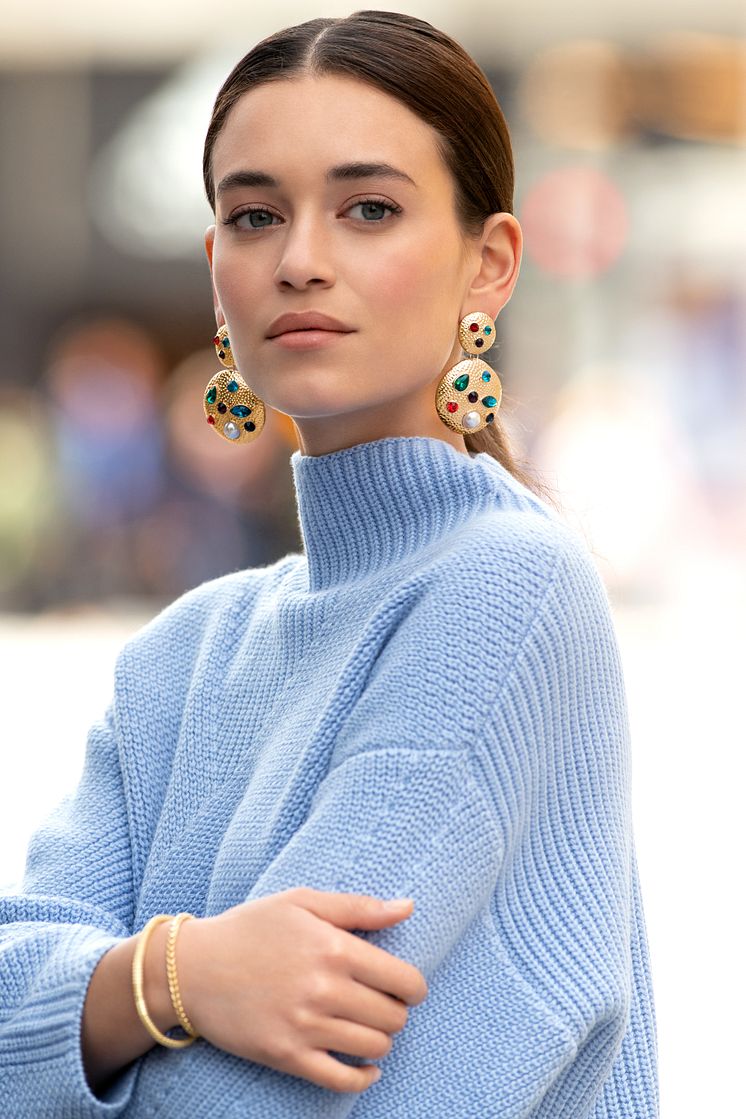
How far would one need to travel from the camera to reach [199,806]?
1708 millimetres

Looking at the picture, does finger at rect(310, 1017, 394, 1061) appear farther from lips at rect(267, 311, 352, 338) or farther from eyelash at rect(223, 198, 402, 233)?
eyelash at rect(223, 198, 402, 233)

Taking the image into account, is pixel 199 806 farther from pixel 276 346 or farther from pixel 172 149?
pixel 172 149

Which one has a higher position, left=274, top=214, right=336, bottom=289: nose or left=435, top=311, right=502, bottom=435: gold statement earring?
left=274, top=214, right=336, bottom=289: nose

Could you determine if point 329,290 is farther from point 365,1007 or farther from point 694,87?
point 694,87

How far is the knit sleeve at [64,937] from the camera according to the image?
4.76 ft

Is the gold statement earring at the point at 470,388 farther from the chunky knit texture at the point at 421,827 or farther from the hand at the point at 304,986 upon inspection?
the hand at the point at 304,986

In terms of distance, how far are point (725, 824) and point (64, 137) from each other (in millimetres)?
8759

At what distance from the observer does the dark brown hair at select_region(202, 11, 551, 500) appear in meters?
1.65

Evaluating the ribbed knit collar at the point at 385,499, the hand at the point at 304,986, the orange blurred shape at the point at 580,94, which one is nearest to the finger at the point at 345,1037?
the hand at the point at 304,986

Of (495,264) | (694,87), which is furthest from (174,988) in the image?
(694,87)

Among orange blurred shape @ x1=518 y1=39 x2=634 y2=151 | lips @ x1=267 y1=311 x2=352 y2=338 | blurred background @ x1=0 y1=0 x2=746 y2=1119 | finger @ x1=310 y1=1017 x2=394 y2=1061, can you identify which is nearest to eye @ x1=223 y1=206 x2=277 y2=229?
lips @ x1=267 y1=311 x2=352 y2=338

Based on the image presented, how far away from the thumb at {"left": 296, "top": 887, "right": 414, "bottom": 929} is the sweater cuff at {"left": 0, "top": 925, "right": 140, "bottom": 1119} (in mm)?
232

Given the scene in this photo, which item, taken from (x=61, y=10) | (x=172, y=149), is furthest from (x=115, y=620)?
(x=61, y=10)

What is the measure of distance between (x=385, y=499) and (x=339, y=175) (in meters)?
0.34
